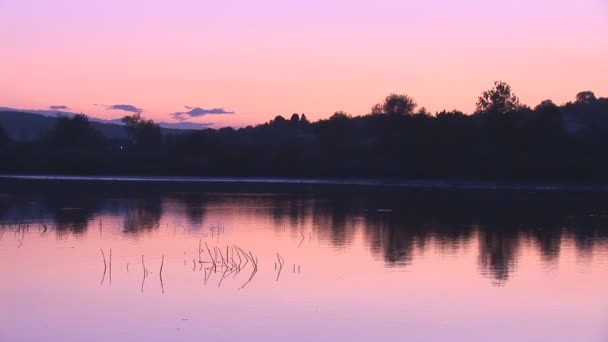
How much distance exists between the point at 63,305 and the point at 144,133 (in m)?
108

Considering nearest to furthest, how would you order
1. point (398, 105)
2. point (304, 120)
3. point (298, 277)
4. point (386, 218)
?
1. point (298, 277)
2. point (386, 218)
3. point (398, 105)
4. point (304, 120)

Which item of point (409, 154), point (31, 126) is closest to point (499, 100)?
point (409, 154)

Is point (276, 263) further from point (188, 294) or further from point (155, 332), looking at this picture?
point (155, 332)

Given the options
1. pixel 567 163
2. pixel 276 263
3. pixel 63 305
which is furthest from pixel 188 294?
pixel 567 163

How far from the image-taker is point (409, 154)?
80000 mm

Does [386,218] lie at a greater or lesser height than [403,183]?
lesser

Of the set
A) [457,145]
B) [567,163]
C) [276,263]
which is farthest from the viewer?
[457,145]

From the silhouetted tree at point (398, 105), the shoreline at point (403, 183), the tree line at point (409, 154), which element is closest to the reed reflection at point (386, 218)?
the shoreline at point (403, 183)

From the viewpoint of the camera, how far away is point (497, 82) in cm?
9119

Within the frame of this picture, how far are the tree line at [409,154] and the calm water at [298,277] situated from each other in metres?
38.0

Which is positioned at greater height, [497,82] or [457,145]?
[497,82]

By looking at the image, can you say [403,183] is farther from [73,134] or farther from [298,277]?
[298,277]

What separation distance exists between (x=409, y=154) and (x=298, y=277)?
6199 cm

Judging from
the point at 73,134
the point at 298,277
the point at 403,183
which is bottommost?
the point at 298,277
